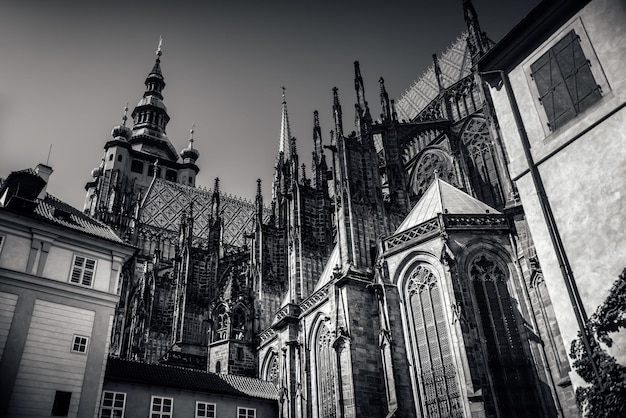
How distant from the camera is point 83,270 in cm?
1900

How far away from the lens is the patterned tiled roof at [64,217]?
19125 millimetres

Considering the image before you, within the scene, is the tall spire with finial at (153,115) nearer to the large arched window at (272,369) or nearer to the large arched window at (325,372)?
the large arched window at (272,369)

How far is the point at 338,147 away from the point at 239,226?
2896cm

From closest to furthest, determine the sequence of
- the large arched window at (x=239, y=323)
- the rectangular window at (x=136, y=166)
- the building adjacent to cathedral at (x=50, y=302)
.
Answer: the building adjacent to cathedral at (x=50, y=302)
the large arched window at (x=239, y=323)
the rectangular window at (x=136, y=166)

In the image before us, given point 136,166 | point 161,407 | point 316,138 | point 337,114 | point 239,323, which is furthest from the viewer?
point 136,166

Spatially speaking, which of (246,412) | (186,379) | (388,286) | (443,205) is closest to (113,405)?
(186,379)

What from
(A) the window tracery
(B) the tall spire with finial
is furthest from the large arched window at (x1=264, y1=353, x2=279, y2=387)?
(B) the tall spire with finial

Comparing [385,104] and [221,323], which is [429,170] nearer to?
[385,104]

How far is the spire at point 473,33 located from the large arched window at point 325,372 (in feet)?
48.1

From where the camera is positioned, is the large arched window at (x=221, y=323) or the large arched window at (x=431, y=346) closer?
the large arched window at (x=431, y=346)

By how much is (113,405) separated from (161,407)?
2.02 m

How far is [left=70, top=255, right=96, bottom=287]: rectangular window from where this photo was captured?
18.7 meters

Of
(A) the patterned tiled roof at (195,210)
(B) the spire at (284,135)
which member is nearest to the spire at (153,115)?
(A) the patterned tiled roof at (195,210)

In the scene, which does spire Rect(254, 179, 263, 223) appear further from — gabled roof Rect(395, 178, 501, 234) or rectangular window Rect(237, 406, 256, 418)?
rectangular window Rect(237, 406, 256, 418)
